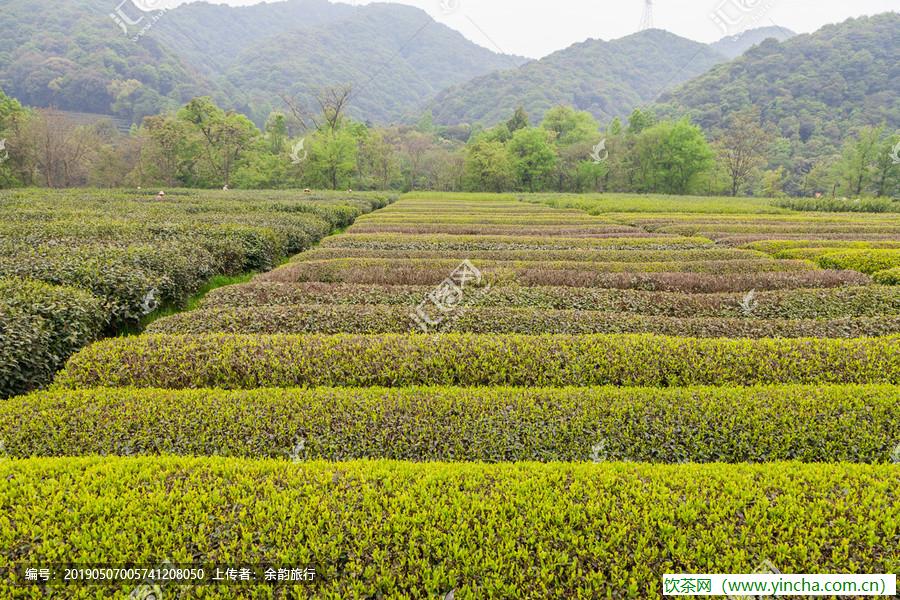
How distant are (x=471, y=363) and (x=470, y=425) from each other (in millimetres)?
1441

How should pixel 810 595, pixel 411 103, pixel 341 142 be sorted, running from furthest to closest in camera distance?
pixel 411 103, pixel 341 142, pixel 810 595

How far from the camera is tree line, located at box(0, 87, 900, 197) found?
1950 inches

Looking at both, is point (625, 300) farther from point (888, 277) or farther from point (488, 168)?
point (488, 168)

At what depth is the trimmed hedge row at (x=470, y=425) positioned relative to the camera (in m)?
4.40

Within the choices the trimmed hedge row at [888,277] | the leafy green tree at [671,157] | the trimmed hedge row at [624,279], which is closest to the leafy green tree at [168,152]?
the trimmed hedge row at [624,279]

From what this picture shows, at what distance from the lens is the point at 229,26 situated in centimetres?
19838

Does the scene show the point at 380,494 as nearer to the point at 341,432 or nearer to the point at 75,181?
the point at 341,432

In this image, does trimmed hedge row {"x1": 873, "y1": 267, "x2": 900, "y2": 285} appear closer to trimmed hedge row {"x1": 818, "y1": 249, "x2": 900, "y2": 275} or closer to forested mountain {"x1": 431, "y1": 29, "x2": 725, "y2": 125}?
trimmed hedge row {"x1": 818, "y1": 249, "x2": 900, "y2": 275}

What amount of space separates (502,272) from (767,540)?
8325 mm

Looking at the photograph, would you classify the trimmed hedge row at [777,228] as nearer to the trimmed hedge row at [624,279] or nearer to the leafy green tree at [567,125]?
the trimmed hedge row at [624,279]

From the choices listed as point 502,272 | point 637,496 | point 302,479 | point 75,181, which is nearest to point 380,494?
point 302,479

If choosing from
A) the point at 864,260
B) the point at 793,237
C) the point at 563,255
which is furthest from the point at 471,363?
the point at 793,237

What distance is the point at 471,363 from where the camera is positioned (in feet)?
19.8

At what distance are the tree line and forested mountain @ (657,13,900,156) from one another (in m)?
5.76
